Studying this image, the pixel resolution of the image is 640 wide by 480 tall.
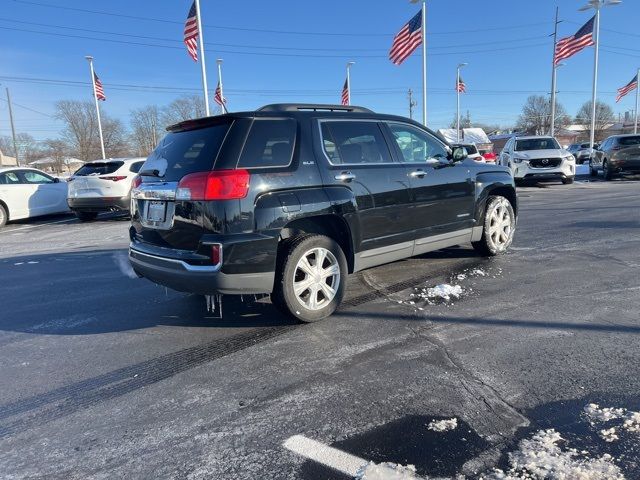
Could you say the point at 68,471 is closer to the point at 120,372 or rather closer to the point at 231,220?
the point at 120,372

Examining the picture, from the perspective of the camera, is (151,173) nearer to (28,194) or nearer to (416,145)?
(416,145)

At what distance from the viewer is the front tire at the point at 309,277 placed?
4.00 m

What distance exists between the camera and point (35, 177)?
13.1m

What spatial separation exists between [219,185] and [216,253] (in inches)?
20.9

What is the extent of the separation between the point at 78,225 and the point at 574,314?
11669 millimetres

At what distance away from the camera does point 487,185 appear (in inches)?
239

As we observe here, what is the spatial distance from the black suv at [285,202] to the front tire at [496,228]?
3.76ft

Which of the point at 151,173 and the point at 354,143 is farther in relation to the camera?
the point at 354,143

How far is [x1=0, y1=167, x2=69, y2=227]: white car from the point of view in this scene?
40.3 feet

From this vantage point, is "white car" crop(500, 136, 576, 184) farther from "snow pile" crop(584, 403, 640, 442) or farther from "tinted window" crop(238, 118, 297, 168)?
"snow pile" crop(584, 403, 640, 442)

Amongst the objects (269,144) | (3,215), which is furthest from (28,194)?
(269,144)

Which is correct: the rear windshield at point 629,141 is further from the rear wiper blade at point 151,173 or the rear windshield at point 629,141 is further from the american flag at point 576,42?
the rear wiper blade at point 151,173

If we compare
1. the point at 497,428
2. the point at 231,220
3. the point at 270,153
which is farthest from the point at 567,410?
the point at 270,153

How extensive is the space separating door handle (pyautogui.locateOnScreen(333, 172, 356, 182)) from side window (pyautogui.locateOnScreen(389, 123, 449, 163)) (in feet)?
3.06
